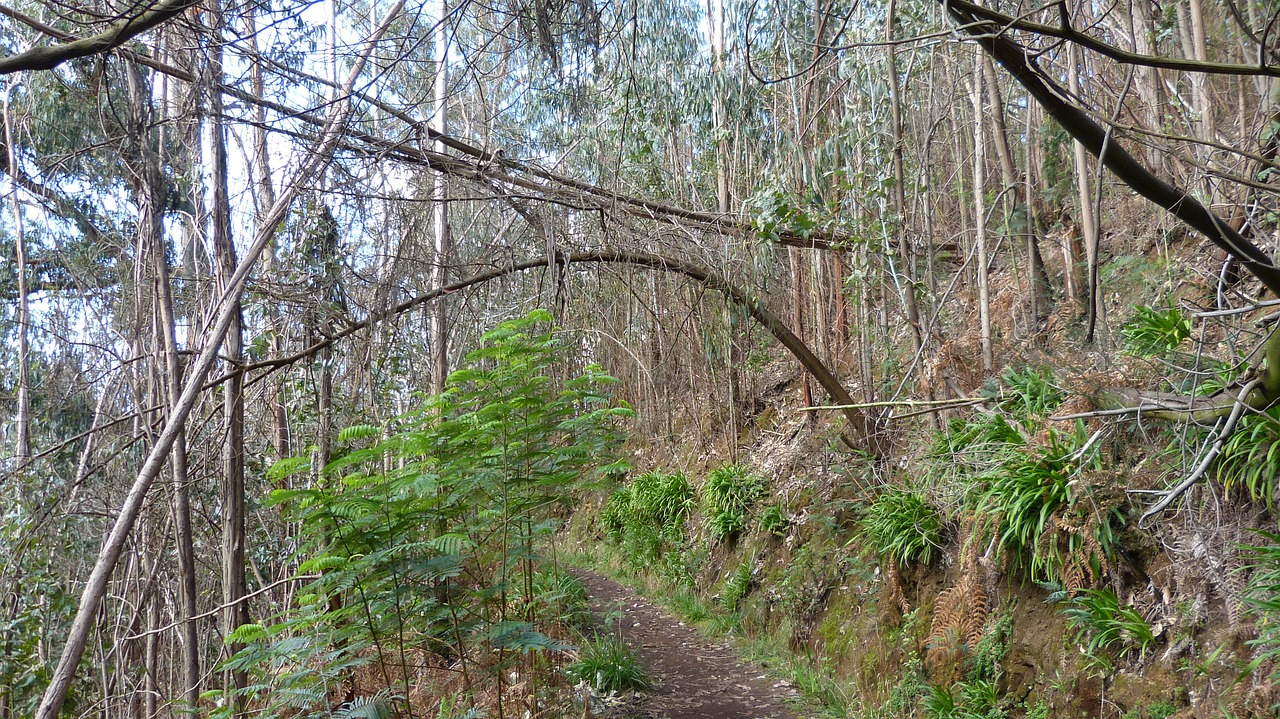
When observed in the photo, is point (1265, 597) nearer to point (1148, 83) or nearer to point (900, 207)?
point (900, 207)

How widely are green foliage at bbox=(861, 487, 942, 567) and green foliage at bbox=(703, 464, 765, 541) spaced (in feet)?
8.28

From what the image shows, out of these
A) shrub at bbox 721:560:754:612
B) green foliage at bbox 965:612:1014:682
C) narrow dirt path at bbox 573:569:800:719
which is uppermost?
green foliage at bbox 965:612:1014:682

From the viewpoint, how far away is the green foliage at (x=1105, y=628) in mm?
4105

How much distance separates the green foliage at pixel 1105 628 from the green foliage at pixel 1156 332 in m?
1.47

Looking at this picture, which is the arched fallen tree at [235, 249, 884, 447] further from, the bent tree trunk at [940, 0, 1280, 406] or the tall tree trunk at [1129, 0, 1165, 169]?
the tall tree trunk at [1129, 0, 1165, 169]

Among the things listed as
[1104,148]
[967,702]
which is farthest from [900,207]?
[1104,148]

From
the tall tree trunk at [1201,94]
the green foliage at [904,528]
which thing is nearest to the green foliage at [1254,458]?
the tall tree trunk at [1201,94]

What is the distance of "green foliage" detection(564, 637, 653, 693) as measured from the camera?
233 inches

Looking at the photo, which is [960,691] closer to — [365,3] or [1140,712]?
[1140,712]

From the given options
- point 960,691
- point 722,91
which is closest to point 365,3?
point 722,91

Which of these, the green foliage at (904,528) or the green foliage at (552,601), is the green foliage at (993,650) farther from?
the green foliage at (552,601)

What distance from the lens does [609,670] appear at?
6.01m

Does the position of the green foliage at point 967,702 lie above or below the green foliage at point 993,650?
below

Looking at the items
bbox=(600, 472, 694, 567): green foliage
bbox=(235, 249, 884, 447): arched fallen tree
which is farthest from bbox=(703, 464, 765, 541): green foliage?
bbox=(235, 249, 884, 447): arched fallen tree
